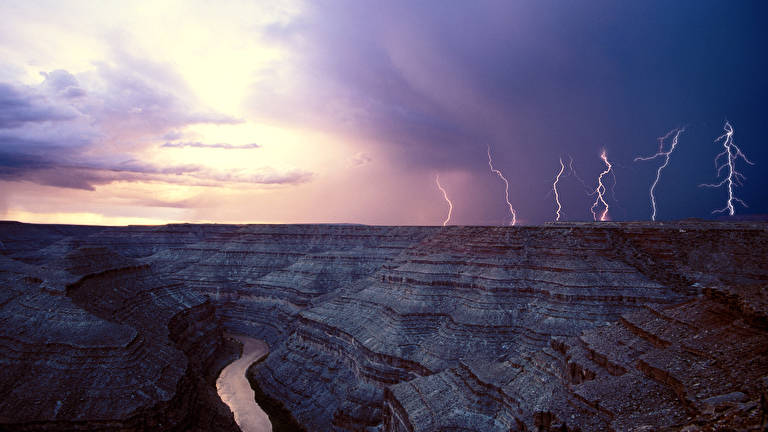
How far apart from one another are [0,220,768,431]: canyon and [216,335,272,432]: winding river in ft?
3.48

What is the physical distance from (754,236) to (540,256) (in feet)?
60.5

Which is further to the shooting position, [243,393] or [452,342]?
[243,393]

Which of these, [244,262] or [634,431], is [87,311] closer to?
[634,431]

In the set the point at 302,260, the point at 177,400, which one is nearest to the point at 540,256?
the point at 177,400

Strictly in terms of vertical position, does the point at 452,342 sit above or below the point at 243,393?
above

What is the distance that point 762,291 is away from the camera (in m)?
19.3

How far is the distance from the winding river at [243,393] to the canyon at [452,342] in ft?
3.48

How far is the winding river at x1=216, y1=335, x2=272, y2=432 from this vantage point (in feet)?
130

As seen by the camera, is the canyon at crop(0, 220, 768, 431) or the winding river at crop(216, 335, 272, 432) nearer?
the canyon at crop(0, 220, 768, 431)

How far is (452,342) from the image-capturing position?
37.7m

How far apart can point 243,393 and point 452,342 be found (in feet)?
81.9

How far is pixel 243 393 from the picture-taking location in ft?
152

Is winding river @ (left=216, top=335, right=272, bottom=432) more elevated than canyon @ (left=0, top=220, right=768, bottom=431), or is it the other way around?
canyon @ (left=0, top=220, right=768, bottom=431)

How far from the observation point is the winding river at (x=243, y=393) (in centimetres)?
3972
